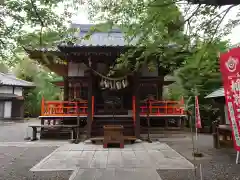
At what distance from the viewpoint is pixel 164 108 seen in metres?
10.1

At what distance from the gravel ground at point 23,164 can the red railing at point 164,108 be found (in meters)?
5.12

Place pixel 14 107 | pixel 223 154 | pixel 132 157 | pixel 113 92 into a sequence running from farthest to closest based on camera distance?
pixel 14 107
pixel 113 92
pixel 223 154
pixel 132 157

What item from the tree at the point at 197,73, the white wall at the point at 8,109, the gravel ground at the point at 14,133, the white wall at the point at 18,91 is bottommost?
the gravel ground at the point at 14,133

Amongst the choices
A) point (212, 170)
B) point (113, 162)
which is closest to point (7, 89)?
point (113, 162)

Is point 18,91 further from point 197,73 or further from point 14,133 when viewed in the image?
point 197,73

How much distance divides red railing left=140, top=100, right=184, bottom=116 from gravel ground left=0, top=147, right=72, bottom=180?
512cm

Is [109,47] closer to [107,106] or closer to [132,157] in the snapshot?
[107,106]

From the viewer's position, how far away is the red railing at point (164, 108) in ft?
31.5

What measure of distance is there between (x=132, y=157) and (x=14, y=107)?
74.1 ft

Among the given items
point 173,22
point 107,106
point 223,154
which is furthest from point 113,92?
point 173,22

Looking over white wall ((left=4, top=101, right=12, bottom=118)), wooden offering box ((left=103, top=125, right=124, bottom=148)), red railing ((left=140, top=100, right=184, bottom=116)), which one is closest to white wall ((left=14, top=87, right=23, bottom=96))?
white wall ((left=4, top=101, right=12, bottom=118))

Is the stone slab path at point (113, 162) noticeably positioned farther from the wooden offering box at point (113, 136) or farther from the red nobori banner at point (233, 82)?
the red nobori banner at point (233, 82)

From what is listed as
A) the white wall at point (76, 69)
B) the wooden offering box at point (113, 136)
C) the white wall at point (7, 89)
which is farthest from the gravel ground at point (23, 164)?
the white wall at point (7, 89)

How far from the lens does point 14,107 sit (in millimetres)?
23438
